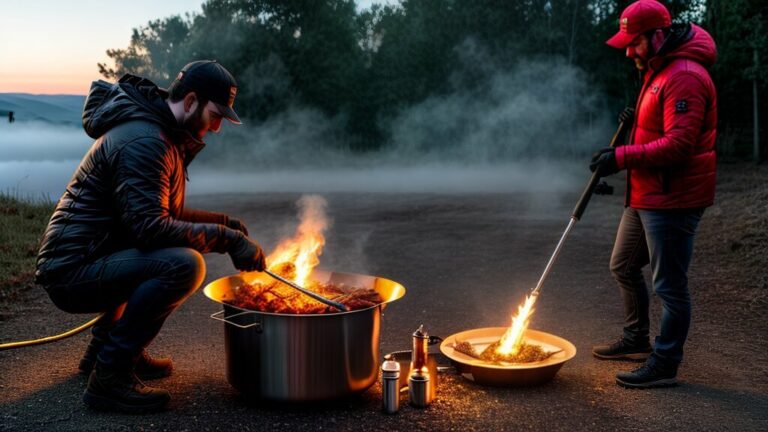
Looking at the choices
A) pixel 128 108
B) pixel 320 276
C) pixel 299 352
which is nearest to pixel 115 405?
pixel 299 352

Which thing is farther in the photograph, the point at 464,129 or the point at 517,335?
the point at 464,129

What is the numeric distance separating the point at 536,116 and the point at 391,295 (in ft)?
91.0

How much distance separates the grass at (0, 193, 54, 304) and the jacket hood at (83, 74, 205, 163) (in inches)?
137

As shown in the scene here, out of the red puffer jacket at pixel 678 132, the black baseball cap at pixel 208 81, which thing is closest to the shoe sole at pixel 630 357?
the red puffer jacket at pixel 678 132

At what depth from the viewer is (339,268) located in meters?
7.71

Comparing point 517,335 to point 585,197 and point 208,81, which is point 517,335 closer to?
point 585,197

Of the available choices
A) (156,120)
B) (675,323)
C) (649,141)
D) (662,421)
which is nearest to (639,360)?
(675,323)

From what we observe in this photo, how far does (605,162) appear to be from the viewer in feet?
13.7

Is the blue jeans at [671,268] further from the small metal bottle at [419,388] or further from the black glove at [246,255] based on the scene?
the black glove at [246,255]

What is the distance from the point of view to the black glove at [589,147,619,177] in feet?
13.6

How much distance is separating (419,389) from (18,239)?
23.0 ft

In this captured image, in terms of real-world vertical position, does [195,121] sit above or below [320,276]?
above

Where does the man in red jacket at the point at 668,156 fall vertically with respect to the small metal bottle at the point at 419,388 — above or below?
above

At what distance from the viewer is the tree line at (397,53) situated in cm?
2867
